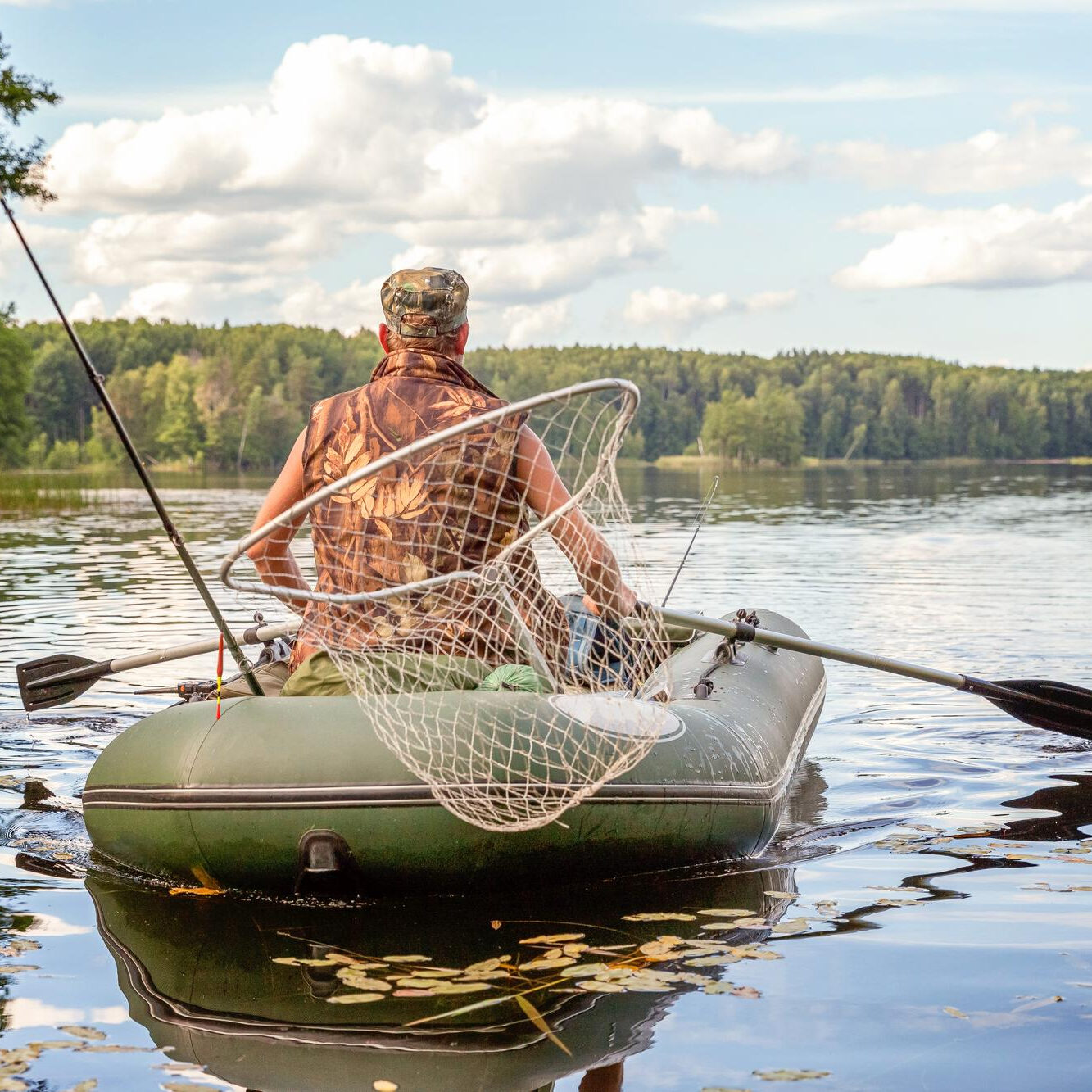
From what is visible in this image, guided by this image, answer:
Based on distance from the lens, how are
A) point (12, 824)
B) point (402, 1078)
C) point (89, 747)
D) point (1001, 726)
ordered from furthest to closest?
1. point (1001, 726)
2. point (89, 747)
3. point (12, 824)
4. point (402, 1078)

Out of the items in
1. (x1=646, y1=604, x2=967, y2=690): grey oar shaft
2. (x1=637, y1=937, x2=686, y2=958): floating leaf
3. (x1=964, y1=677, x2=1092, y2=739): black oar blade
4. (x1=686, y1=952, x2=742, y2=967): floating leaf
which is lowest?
(x1=686, y1=952, x2=742, y2=967): floating leaf

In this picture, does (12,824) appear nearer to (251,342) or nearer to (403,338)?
(403,338)

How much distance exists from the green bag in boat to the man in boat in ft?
0.34

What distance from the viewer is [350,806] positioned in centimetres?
456

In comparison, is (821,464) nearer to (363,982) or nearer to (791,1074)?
(363,982)

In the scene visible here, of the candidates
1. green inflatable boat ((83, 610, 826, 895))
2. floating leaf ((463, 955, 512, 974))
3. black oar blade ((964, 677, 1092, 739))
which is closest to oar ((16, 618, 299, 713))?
green inflatable boat ((83, 610, 826, 895))

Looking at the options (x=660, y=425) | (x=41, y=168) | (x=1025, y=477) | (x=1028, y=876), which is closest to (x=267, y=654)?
(x=1028, y=876)

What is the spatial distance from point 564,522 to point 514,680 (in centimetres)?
57

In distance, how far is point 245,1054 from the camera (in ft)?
12.1

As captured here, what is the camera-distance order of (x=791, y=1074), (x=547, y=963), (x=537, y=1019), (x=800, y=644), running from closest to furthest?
1. (x=791, y=1074)
2. (x=537, y=1019)
3. (x=547, y=963)
4. (x=800, y=644)

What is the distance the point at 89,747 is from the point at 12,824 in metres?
1.51

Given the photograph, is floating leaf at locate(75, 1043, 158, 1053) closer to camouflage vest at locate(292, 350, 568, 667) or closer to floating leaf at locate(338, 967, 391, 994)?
floating leaf at locate(338, 967, 391, 994)

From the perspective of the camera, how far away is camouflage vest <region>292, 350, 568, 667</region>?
452 centimetres

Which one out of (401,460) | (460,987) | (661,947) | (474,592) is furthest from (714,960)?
(401,460)
